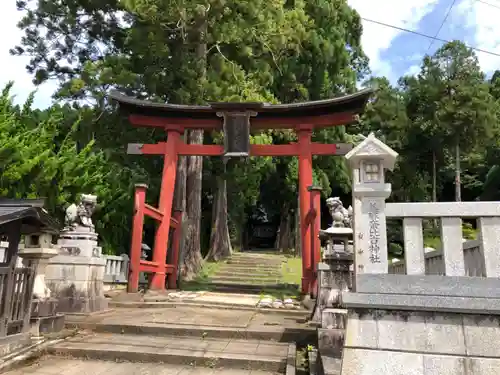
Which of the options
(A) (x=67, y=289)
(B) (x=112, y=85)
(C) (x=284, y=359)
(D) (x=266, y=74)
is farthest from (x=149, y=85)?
(C) (x=284, y=359)

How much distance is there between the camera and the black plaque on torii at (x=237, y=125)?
1040 cm

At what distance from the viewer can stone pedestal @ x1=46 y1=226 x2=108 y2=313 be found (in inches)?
291

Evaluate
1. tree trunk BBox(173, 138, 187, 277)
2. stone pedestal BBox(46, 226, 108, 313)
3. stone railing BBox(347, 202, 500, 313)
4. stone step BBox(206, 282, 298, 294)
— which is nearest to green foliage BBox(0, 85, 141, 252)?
tree trunk BBox(173, 138, 187, 277)

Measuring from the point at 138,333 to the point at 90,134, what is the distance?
9.97 meters

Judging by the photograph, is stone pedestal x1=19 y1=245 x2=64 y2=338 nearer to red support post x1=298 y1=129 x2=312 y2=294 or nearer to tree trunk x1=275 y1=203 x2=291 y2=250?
red support post x1=298 y1=129 x2=312 y2=294

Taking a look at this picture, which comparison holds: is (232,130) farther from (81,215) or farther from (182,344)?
(182,344)

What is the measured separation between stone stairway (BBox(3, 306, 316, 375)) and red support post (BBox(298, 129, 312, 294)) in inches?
75.4

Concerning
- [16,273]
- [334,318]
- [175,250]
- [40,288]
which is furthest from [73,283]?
[334,318]

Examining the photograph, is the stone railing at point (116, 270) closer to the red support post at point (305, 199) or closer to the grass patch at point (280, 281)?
the grass patch at point (280, 281)

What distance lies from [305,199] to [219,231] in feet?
33.1

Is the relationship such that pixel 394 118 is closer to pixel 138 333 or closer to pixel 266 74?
pixel 266 74

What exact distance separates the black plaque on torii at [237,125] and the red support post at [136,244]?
2675 millimetres

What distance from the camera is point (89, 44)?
16859 mm

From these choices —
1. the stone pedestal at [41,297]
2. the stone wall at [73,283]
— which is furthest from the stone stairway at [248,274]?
the stone pedestal at [41,297]
